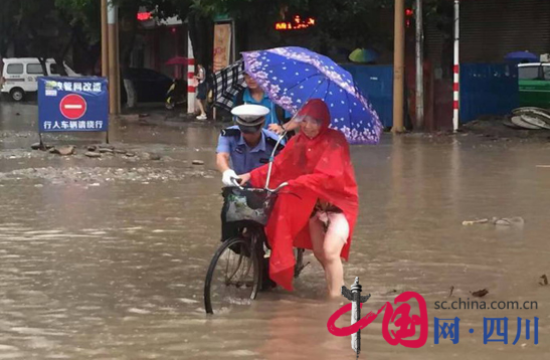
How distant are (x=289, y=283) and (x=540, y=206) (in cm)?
533

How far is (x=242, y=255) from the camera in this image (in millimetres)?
7023

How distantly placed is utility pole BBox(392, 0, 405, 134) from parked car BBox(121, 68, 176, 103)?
1863 centimetres

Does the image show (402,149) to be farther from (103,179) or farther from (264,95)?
(264,95)

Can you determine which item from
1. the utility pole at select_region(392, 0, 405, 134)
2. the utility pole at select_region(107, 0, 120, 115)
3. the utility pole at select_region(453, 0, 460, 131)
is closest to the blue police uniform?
the utility pole at select_region(453, 0, 460, 131)

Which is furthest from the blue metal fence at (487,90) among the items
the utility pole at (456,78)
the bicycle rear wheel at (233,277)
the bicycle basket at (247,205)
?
the bicycle basket at (247,205)

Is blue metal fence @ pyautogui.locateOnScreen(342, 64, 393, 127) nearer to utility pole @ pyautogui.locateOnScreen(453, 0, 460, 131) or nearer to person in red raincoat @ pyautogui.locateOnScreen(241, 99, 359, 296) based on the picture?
utility pole @ pyautogui.locateOnScreen(453, 0, 460, 131)

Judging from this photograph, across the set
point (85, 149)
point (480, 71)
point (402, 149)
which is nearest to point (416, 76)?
point (480, 71)

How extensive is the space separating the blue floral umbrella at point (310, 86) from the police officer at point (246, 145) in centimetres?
20

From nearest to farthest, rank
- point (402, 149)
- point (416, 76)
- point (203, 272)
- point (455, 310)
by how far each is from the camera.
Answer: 1. point (455, 310)
2. point (203, 272)
3. point (402, 149)
4. point (416, 76)

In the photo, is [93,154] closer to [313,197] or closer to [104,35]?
[313,197]

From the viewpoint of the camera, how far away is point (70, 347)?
19.5 ft

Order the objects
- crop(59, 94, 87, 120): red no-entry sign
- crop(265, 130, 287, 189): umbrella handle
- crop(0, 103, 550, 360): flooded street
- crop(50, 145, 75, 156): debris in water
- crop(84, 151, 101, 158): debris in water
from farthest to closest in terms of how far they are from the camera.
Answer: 1. crop(59, 94, 87, 120): red no-entry sign
2. crop(50, 145, 75, 156): debris in water
3. crop(84, 151, 101, 158): debris in water
4. crop(265, 130, 287, 189): umbrella handle
5. crop(0, 103, 550, 360): flooded street

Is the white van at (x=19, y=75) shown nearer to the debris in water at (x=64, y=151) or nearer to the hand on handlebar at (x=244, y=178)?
the debris in water at (x=64, y=151)

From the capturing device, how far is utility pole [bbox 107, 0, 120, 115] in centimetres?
3212
